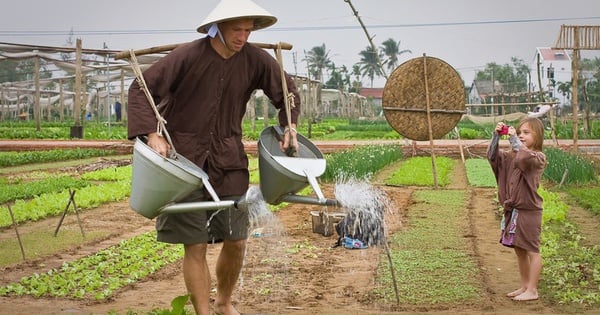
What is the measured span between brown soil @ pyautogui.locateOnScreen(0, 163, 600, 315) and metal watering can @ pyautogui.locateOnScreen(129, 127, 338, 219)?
0.94 m

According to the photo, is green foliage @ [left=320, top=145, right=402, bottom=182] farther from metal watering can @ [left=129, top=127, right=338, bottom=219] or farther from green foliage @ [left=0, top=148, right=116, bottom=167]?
metal watering can @ [left=129, top=127, right=338, bottom=219]

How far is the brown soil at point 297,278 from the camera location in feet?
17.0

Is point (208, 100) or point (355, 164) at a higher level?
point (208, 100)

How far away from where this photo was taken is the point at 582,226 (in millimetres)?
8961

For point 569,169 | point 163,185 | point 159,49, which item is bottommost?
point 569,169

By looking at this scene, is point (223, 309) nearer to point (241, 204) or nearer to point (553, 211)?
point (241, 204)

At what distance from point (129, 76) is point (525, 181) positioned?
3170 centimetres

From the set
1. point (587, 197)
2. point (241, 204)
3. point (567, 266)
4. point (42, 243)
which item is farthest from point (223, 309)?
point (587, 197)

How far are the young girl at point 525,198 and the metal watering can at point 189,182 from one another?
150 cm

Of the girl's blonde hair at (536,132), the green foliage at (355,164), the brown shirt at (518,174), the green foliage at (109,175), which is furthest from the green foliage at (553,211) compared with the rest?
the green foliage at (109,175)

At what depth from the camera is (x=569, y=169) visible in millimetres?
12891

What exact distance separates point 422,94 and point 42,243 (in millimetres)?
6405

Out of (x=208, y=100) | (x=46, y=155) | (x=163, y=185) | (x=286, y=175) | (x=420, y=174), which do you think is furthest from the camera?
(x=46, y=155)

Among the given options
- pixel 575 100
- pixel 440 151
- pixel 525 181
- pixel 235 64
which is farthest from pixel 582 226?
pixel 440 151
